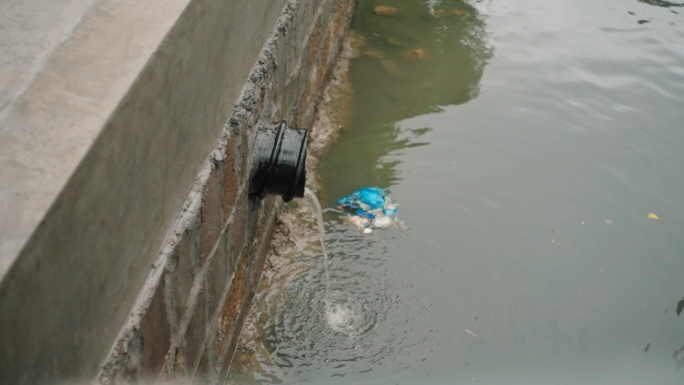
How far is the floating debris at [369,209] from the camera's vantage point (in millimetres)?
4172

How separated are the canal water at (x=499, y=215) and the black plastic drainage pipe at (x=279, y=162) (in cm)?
81

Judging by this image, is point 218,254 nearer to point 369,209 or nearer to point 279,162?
point 279,162

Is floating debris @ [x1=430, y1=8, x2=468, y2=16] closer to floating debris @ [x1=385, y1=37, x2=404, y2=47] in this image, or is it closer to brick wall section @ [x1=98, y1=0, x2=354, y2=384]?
floating debris @ [x1=385, y1=37, x2=404, y2=47]

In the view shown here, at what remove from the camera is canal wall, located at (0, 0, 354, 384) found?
1.26 meters

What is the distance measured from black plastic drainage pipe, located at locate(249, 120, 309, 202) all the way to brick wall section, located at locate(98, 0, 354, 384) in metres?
0.08

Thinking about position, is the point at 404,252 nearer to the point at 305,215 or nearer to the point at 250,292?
the point at 305,215

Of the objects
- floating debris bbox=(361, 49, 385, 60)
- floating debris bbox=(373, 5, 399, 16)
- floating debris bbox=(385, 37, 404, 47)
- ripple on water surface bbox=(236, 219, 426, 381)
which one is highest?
floating debris bbox=(373, 5, 399, 16)

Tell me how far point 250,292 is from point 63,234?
7.30 feet

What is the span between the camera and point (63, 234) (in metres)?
1.30

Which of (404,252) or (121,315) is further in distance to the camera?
(404,252)

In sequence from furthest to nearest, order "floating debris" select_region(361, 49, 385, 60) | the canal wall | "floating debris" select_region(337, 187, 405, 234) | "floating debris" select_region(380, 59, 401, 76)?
"floating debris" select_region(361, 49, 385, 60) → "floating debris" select_region(380, 59, 401, 76) → "floating debris" select_region(337, 187, 405, 234) → the canal wall

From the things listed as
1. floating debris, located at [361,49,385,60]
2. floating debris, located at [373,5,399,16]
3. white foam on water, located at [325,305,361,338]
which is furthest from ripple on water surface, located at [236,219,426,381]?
floating debris, located at [373,5,399,16]

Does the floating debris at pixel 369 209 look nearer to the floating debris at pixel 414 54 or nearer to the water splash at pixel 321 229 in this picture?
the water splash at pixel 321 229

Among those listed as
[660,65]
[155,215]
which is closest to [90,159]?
[155,215]
